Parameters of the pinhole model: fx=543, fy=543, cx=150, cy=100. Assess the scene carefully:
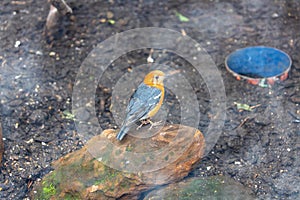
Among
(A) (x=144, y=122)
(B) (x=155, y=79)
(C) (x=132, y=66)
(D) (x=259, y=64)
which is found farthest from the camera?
(C) (x=132, y=66)

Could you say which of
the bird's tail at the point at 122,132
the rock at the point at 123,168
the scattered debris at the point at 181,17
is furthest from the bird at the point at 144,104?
the scattered debris at the point at 181,17

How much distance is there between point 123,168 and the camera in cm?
511

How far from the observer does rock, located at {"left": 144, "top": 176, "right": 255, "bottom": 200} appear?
16.9ft

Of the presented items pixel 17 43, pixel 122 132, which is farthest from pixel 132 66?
pixel 122 132

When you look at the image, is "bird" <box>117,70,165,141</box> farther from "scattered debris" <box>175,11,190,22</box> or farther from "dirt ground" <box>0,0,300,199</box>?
"scattered debris" <box>175,11,190,22</box>

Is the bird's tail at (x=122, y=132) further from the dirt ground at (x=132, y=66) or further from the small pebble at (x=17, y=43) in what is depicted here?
the small pebble at (x=17, y=43)

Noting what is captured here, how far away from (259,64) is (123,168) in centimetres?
265

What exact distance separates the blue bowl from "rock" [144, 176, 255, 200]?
1.82m

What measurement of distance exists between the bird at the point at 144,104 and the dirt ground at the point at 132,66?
2.27 ft

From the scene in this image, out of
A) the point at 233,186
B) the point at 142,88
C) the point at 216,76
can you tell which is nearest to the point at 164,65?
the point at 216,76

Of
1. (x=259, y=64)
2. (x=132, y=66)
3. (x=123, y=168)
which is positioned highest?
(x=123, y=168)

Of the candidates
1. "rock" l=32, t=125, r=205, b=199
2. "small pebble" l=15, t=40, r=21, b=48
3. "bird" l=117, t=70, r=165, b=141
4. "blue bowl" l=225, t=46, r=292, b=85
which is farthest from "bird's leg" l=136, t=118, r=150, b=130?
"small pebble" l=15, t=40, r=21, b=48

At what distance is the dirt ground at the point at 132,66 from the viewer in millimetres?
5699

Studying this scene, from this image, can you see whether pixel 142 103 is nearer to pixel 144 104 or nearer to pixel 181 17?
pixel 144 104
